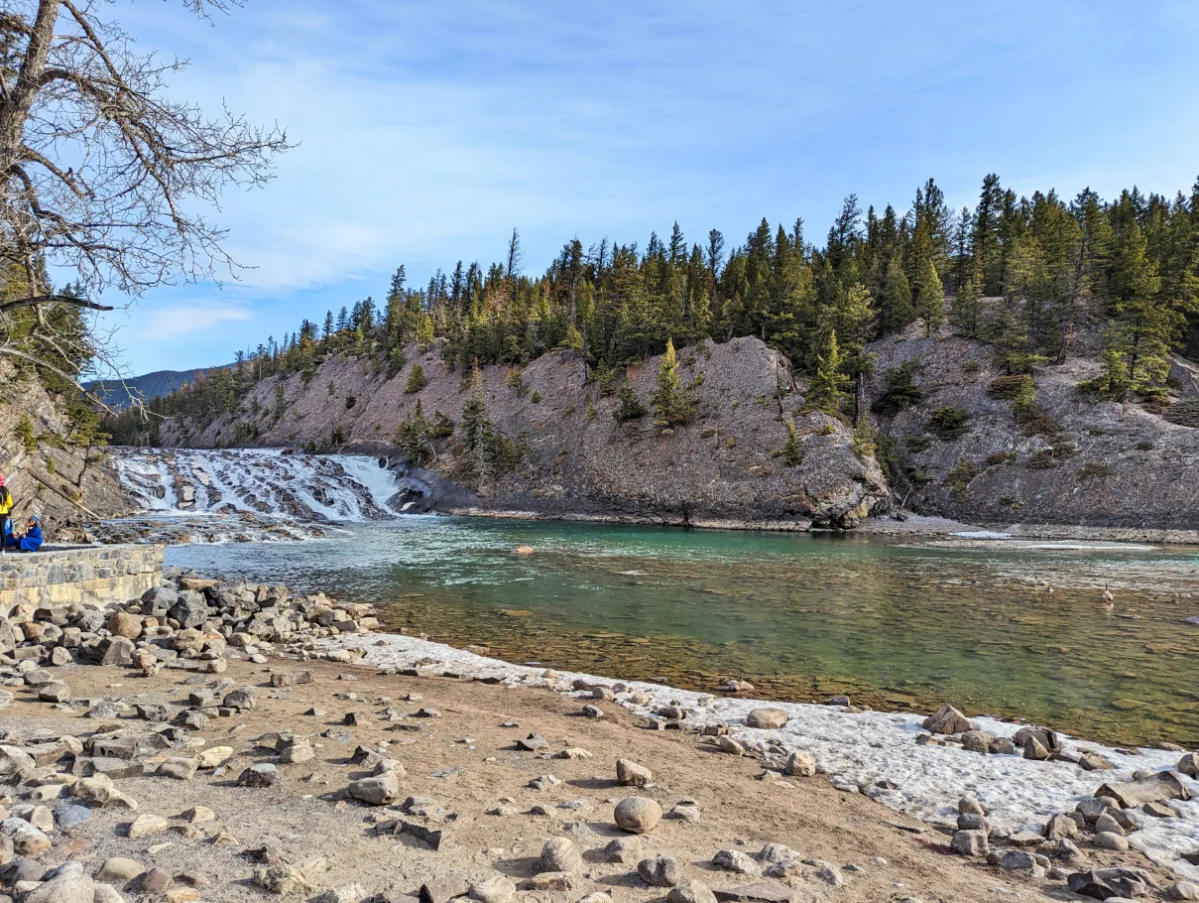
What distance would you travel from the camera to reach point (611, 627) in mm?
15656

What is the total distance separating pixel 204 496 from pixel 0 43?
52.8 m

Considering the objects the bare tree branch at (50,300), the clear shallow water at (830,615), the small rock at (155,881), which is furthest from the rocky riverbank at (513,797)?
the bare tree branch at (50,300)

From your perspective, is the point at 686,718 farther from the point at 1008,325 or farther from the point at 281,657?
the point at 1008,325

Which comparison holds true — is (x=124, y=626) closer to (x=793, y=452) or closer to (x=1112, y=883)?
(x=1112, y=883)

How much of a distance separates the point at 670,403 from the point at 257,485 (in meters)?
38.2

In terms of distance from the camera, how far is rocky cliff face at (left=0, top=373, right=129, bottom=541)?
105 feet

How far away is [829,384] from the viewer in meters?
59.9

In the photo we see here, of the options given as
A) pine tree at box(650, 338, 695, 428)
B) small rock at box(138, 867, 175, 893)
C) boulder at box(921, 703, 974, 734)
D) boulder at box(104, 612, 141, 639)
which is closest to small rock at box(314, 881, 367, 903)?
small rock at box(138, 867, 175, 893)

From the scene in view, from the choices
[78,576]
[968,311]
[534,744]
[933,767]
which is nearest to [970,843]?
[933,767]

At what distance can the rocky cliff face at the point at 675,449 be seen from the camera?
53.4 m

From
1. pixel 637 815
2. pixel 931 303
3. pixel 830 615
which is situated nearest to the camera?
pixel 637 815

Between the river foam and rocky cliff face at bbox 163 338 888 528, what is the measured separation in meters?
44.0

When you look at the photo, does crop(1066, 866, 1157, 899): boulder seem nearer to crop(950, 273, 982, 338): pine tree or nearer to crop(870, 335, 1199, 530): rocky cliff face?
crop(870, 335, 1199, 530): rocky cliff face

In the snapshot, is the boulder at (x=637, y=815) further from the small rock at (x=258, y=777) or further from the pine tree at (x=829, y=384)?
the pine tree at (x=829, y=384)
